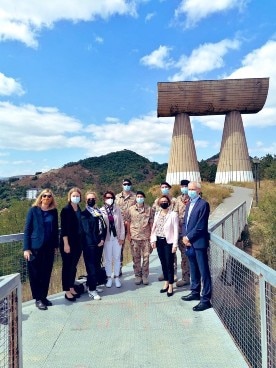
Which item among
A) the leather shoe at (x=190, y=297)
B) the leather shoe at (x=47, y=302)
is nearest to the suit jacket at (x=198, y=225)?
the leather shoe at (x=190, y=297)

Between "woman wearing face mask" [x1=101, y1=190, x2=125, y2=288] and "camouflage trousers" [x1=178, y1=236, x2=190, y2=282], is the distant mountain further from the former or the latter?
"woman wearing face mask" [x1=101, y1=190, x2=125, y2=288]

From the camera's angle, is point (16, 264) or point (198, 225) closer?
point (198, 225)

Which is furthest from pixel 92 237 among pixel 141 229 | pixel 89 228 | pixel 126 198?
pixel 126 198

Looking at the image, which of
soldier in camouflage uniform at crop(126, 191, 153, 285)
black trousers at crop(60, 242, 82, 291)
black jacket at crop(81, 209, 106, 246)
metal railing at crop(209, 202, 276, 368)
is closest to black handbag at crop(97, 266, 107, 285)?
soldier in camouflage uniform at crop(126, 191, 153, 285)

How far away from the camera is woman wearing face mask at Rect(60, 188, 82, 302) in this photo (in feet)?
17.1

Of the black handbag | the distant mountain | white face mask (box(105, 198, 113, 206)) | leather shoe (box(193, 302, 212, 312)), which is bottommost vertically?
leather shoe (box(193, 302, 212, 312))

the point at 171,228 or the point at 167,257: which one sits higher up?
the point at 171,228

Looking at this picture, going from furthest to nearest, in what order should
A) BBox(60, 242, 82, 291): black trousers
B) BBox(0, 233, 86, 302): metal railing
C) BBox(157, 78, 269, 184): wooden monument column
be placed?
BBox(157, 78, 269, 184): wooden monument column < BBox(0, 233, 86, 302): metal railing < BBox(60, 242, 82, 291): black trousers

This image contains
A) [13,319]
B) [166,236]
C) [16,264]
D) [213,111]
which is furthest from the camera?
[213,111]

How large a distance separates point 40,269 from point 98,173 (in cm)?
6970

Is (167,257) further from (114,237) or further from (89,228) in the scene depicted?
(89,228)

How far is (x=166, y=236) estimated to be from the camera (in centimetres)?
548

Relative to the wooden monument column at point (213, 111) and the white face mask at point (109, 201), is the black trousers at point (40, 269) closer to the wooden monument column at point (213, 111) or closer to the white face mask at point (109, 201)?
the white face mask at point (109, 201)

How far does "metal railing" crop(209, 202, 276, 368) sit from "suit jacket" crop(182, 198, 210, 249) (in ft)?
0.44
